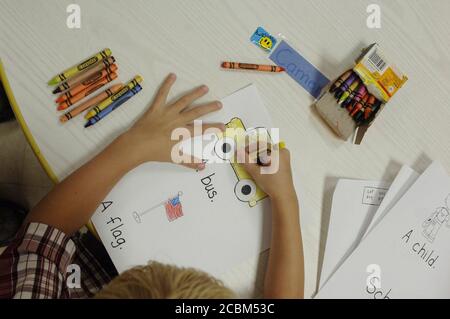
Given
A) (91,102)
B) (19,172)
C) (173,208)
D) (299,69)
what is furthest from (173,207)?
(19,172)

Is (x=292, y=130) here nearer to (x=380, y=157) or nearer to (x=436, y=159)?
(x=380, y=157)

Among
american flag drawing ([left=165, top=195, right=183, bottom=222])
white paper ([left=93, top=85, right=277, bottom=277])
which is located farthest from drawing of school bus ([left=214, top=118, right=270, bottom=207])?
american flag drawing ([left=165, top=195, right=183, bottom=222])

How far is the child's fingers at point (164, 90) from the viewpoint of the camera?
2.46 ft

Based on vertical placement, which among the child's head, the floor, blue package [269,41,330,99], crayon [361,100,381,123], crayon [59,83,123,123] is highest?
crayon [361,100,381,123]

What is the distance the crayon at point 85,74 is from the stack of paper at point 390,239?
0.48 meters

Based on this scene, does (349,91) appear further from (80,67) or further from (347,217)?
(80,67)

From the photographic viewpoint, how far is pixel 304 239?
0.79 meters

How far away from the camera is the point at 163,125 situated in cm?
76

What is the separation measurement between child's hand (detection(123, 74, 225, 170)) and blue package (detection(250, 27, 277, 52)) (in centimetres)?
13

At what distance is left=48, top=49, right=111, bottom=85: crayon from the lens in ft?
2.35

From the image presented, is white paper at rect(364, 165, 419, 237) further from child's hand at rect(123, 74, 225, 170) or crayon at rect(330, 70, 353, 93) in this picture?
child's hand at rect(123, 74, 225, 170)

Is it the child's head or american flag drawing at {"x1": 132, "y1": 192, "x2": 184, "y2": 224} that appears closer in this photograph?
the child's head
